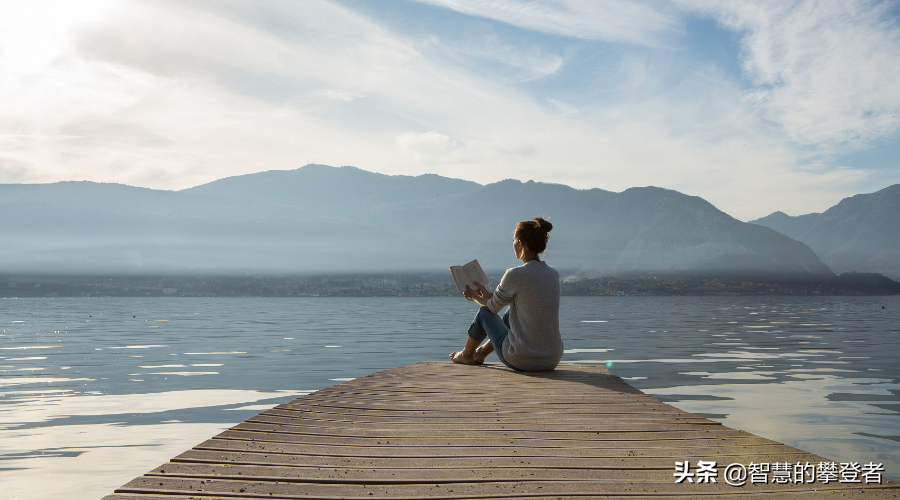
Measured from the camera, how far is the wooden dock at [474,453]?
3395 mm

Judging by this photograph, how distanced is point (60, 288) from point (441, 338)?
7309 inches

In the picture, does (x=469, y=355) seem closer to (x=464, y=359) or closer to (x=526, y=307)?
(x=464, y=359)

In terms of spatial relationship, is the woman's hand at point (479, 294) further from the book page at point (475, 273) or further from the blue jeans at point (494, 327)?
the blue jeans at point (494, 327)

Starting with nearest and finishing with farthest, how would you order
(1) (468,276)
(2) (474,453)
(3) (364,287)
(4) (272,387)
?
1. (2) (474,453)
2. (1) (468,276)
3. (4) (272,387)
4. (3) (364,287)

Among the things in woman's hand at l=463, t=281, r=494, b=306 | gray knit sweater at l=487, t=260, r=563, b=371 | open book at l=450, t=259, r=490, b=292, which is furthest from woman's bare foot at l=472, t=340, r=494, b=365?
open book at l=450, t=259, r=490, b=292

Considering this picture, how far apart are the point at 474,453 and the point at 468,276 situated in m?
3.89

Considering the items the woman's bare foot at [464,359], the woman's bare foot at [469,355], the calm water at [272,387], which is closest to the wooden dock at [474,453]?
the woman's bare foot at [469,355]

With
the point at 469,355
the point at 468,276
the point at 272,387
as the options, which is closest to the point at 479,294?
the point at 468,276

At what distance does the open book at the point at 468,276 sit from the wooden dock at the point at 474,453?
1.67 metres

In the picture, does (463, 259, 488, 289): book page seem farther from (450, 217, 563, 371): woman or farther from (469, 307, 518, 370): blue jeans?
(469, 307, 518, 370): blue jeans

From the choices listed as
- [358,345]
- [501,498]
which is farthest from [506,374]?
[358,345]

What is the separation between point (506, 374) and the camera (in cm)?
802

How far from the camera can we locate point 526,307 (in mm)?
7301

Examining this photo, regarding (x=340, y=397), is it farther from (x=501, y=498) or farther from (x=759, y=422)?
(x=759, y=422)
